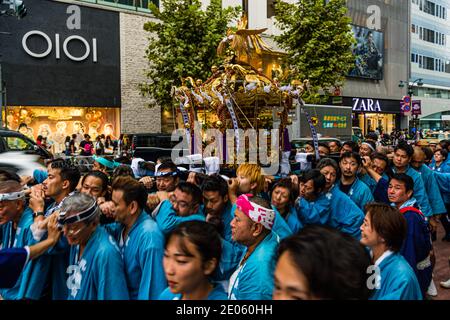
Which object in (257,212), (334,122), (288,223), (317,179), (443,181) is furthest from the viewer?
(334,122)

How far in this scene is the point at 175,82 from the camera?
21672 mm

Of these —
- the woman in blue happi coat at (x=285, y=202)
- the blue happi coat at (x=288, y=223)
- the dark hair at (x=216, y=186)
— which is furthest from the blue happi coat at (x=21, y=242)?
the woman in blue happi coat at (x=285, y=202)

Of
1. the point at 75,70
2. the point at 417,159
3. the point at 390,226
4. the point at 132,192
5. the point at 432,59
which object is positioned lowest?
the point at 390,226

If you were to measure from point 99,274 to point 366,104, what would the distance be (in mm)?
39038

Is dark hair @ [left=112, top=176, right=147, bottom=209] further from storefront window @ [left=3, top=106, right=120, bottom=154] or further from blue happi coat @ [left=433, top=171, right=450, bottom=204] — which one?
storefront window @ [left=3, top=106, right=120, bottom=154]

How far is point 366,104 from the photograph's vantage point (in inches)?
1542

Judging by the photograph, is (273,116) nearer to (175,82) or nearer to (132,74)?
(175,82)

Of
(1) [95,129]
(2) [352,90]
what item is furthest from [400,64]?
(1) [95,129]

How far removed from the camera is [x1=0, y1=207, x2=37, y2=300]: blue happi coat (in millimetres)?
3621

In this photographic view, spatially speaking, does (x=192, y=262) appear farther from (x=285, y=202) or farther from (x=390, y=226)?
(x=285, y=202)

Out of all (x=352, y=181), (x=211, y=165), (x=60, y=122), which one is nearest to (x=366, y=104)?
(x=60, y=122)

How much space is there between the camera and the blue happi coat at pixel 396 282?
2902 mm
